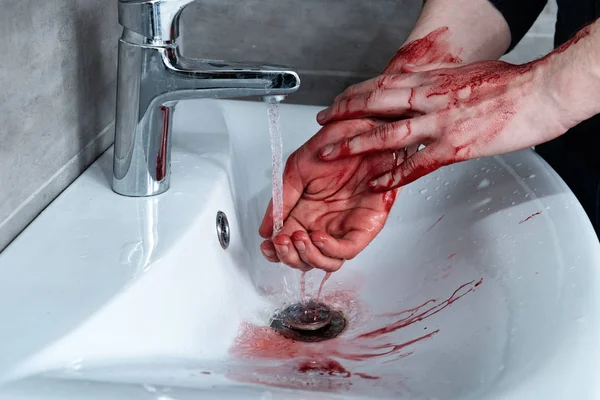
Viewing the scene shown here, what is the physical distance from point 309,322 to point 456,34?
14.5 inches

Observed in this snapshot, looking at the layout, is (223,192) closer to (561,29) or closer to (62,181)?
(62,181)

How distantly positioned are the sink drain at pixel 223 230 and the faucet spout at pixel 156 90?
0.23 ft

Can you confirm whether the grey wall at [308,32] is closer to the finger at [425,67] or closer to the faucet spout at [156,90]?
the finger at [425,67]

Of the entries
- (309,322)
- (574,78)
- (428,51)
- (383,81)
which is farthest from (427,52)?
(309,322)

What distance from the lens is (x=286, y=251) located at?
2.27 ft

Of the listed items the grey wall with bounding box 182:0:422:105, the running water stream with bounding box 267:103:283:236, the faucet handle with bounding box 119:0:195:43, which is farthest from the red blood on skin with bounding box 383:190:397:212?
the grey wall with bounding box 182:0:422:105

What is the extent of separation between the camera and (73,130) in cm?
73

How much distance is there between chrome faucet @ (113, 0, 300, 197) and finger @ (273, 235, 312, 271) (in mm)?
128

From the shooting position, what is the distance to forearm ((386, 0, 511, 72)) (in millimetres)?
839

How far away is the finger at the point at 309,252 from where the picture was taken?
2.26 feet

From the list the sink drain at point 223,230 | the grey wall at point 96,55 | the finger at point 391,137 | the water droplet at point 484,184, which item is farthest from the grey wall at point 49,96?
the water droplet at point 484,184

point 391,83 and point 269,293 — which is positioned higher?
point 391,83

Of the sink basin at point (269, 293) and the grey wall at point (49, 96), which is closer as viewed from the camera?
the sink basin at point (269, 293)

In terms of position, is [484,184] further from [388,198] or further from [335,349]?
[335,349]
